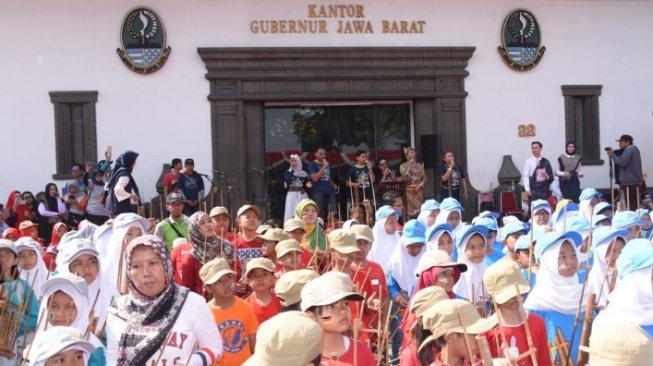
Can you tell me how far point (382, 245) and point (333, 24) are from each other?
380 inches

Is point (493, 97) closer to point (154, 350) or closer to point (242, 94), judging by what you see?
point (242, 94)

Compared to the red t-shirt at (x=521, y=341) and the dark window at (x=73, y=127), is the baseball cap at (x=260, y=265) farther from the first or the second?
the dark window at (x=73, y=127)

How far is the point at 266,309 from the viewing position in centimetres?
642

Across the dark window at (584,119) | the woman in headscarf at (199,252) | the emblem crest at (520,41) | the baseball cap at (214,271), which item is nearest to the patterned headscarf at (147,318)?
the baseball cap at (214,271)

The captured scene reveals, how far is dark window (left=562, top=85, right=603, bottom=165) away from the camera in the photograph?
64.7 ft

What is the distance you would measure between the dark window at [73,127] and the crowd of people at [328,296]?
26.8 ft

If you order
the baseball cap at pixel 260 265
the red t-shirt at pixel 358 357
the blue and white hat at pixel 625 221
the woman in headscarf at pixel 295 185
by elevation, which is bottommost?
the red t-shirt at pixel 358 357

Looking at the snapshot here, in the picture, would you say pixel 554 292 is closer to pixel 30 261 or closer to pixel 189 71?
pixel 30 261

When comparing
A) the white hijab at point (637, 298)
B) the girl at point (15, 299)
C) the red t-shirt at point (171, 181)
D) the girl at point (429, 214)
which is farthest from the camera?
the red t-shirt at point (171, 181)

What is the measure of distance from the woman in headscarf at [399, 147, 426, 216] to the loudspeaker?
4.15ft

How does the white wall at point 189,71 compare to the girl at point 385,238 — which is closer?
the girl at point 385,238

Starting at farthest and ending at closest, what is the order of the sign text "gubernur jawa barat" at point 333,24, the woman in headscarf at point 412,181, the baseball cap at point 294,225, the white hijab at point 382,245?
the sign text "gubernur jawa barat" at point 333,24
the woman in headscarf at point 412,181
the white hijab at point 382,245
the baseball cap at point 294,225

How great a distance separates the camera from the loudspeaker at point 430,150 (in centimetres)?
1853

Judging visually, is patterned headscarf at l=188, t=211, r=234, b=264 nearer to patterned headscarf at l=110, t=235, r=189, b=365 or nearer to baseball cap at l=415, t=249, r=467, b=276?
baseball cap at l=415, t=249, r=467, b=276
